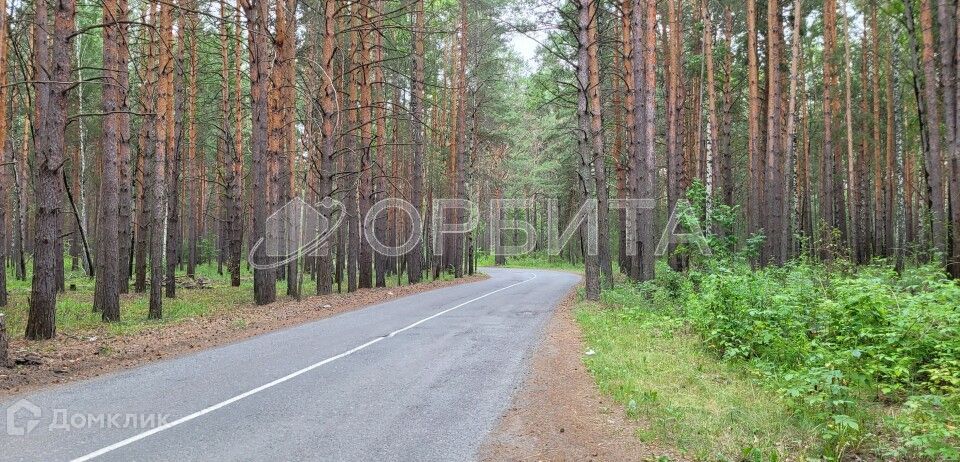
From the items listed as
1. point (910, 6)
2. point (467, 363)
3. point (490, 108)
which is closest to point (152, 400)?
point (467, 363)

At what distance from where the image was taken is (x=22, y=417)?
589cm

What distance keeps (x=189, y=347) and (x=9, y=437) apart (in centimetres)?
481

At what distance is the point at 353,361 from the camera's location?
8.71 metres

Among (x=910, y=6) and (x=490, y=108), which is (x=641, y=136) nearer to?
(x=910, y=6)

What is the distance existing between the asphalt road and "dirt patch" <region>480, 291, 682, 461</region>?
0.22m

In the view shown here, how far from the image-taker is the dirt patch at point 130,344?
764cm

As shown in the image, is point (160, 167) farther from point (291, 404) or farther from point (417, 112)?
point (417, 112)

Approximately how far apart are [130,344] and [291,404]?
5477mm

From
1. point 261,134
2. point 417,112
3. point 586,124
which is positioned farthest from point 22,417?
point 417,112

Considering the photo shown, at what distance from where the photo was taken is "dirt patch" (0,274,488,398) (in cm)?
764

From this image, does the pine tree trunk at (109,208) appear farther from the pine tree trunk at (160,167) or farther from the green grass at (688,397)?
the green grass at (688,397)

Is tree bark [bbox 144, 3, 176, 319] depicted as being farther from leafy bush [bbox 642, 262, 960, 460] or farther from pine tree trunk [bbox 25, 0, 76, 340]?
leafy bush [bbox 642, 262, 960, 460]

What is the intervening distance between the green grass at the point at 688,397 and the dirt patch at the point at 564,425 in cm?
19

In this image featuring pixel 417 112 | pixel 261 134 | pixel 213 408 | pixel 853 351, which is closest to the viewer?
pixel 853 351
